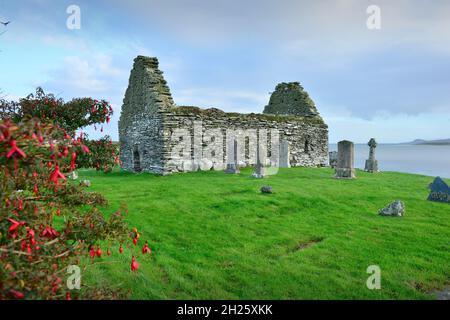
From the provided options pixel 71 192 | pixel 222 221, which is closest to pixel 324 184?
pixel 222 221

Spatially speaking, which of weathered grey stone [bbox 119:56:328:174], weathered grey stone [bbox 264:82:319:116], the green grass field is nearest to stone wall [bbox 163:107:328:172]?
weathered grey stone [bbox 119:56:328:174]

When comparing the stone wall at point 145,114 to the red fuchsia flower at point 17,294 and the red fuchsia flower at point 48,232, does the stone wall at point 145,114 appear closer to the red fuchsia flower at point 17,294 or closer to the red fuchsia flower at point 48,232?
the red fuchsia flower at point 48,232

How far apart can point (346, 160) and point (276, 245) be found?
12.7 metres

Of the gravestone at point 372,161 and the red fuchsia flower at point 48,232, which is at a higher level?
the gravestone at point 372,161

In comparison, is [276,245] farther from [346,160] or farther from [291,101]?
[291,101]

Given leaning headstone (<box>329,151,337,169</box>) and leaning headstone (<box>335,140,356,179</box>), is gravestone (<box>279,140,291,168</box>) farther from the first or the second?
leaning headstone (<box>335,140,356,179</box>)

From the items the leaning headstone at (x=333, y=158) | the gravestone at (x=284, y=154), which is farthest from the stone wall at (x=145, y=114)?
the leaning headstone at (x=333, y=158)

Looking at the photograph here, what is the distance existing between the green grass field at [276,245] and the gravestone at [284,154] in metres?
10.6

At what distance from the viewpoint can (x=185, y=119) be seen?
20.7 metres

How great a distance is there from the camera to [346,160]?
19.7m

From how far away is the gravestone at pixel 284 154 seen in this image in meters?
25.5

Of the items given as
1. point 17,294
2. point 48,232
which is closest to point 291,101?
point 48,232

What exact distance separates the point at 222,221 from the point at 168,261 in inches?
119
